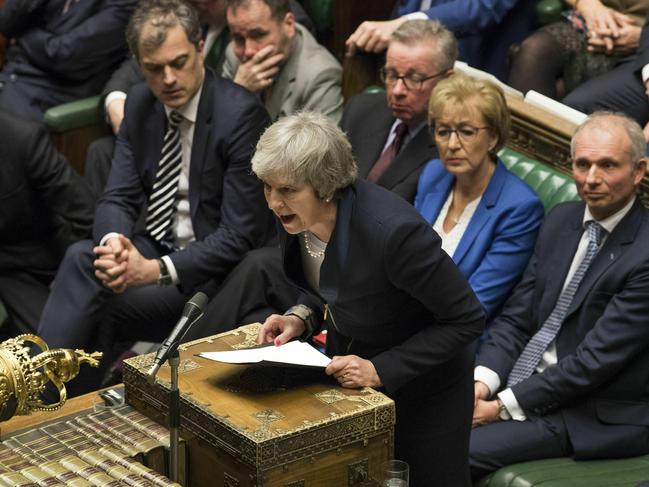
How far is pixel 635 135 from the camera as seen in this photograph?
3334 millimetres

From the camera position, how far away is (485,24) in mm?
4574

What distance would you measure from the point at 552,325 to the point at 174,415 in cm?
136

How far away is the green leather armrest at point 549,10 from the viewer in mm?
4664

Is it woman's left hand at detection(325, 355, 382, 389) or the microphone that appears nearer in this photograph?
the microphone

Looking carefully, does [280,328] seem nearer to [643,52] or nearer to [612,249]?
[612,249]

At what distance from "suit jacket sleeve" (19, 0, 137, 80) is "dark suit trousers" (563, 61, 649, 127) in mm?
2066

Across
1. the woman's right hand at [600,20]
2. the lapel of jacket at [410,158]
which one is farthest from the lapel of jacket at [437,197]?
the woman's right hand at [600,20]

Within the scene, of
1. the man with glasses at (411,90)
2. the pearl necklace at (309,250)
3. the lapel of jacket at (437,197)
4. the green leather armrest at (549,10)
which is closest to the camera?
the pearl necklace at (309,250)

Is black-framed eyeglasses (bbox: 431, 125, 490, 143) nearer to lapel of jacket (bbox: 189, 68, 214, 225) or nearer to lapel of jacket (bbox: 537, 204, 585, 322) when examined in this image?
lapel of jacket (bbox: 537, 204, 585, 322)

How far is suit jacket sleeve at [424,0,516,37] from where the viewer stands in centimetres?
451

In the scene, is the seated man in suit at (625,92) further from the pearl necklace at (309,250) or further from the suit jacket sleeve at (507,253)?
the pearl necklace at (309,250)

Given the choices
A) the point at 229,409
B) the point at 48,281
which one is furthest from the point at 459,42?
the point at 229,409

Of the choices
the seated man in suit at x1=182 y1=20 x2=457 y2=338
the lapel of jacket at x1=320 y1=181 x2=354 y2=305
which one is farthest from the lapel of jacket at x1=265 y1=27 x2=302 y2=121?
the lapel of jacket at x1=320 y1=181 x2=354 y2=305

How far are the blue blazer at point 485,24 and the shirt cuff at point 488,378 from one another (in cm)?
161
